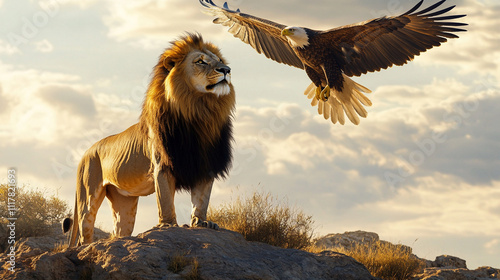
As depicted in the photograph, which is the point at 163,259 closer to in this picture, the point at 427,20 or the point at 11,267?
the point at 11,267

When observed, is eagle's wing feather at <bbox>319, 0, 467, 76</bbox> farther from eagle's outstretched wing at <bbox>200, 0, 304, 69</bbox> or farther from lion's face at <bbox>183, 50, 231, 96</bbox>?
lion's face at <bbox>183, 50, 231, 96</bbox>

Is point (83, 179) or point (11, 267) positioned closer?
point (11, 267)

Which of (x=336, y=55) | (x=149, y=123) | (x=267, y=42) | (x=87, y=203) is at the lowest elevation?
(x=87, y=203)

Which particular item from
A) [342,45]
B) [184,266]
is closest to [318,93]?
[342,45]

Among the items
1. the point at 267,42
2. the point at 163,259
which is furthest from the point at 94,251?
the point at 267,42

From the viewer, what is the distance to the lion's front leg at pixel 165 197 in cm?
675

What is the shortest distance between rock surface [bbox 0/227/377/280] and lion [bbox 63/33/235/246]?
1.75 ft

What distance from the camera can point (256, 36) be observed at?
36.6 ft

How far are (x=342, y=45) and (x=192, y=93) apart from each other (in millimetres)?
3621

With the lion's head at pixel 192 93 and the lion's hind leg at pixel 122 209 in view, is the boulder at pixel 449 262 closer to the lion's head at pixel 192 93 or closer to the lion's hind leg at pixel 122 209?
the lion's head at pixel 192 93

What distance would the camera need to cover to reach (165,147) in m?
6.95

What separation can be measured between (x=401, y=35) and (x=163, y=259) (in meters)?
5.55

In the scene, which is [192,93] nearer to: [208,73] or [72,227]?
[208,73]

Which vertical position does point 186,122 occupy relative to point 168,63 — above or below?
below
